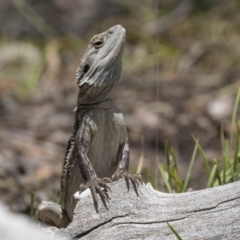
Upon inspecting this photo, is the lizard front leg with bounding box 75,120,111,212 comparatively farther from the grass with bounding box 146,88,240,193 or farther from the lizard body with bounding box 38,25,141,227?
the grass with bounding box 146,88,240,193

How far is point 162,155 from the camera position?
7.57 m

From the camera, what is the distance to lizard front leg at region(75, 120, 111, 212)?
12.0 feet

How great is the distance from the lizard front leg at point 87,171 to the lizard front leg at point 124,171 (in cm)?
13

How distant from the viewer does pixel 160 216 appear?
358 cm

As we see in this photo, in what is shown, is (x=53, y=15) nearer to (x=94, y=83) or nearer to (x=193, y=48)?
(x=193, y=48)

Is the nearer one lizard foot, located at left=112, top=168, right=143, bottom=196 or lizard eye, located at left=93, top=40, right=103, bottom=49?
lizard foot, located at left=112, top=168, right=143, bottom=196

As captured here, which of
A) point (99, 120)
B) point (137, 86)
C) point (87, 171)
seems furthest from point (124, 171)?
point (137, 86)

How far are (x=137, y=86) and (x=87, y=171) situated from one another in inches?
216

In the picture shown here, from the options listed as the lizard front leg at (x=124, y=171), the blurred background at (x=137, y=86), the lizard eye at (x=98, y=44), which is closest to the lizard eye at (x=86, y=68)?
the lizard eye at (x=98, y=44)

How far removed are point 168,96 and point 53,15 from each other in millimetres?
5844

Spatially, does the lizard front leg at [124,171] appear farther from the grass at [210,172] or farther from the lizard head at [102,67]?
the grass at [210,172]

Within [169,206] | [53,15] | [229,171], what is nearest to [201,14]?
[53,15]

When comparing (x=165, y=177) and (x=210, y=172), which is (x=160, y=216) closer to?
(x=210, y=172)

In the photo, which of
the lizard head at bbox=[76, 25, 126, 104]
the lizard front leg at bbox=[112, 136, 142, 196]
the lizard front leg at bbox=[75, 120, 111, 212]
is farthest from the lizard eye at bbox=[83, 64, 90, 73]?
the lizard front leg at bbox=[112, 136, 142, 196]
